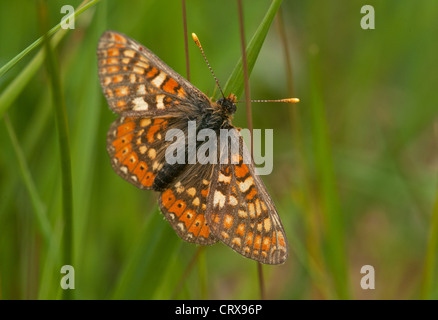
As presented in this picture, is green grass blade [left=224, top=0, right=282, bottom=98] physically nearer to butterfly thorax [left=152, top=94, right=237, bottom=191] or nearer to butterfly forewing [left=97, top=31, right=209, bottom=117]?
butterfly thorax [left=152, top=94, right=237, bottom=191]

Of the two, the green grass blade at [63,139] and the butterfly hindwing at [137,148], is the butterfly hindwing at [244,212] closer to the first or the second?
the butterfly hindwing at [137,148]

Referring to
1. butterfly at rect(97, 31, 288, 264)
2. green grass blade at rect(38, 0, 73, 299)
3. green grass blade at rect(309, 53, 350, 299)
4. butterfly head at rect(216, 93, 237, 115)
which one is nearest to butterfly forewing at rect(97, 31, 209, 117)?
butterfly at rect(97, 31, 288, 264)

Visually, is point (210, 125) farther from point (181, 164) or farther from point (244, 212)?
point (244, 212)

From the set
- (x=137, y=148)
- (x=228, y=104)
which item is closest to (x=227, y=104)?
(x=228, y=104)

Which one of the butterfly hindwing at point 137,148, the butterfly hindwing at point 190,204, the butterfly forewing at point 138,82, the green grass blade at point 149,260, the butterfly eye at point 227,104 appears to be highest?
the butterfly forewing at point 138,82

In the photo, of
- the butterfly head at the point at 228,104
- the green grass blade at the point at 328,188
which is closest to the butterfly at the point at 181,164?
the butterfly head at the point at 228,104

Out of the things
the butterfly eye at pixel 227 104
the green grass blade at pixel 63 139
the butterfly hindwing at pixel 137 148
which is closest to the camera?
the green grass blade at pixel 63 139
